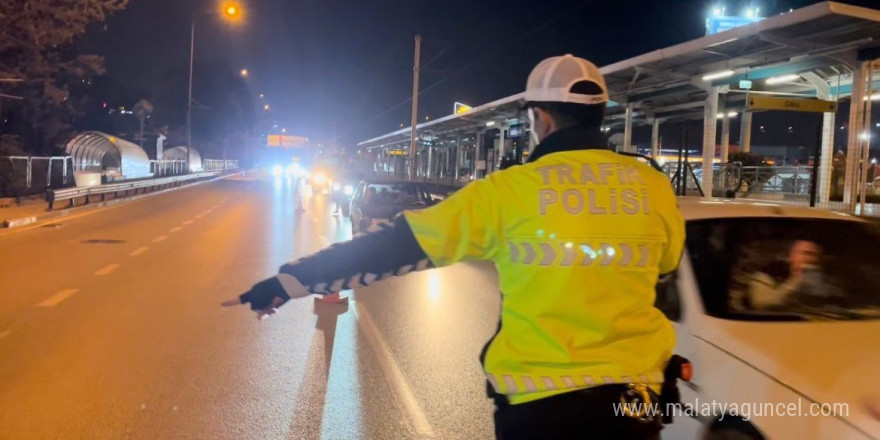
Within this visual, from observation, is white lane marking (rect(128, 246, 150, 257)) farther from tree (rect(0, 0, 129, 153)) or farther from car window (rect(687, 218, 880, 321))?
tree (rect(0, 0, 129, 153))

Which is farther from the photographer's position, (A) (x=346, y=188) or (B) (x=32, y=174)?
(B) (x=32, y=174)

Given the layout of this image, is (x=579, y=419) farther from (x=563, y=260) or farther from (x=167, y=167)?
(x=167, y=167)

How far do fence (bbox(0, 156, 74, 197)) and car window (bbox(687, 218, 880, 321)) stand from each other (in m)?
31.1

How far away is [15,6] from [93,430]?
30232 millimetres

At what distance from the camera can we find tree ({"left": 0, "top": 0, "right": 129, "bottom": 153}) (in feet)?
98.8

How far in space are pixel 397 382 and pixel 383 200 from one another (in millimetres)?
12849

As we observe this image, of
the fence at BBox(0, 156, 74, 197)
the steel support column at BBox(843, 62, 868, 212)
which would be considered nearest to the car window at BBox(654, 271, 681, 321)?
the steel support column at BBox(843, 62, 868, 212)

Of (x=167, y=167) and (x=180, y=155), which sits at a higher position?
(x=180, y=155)

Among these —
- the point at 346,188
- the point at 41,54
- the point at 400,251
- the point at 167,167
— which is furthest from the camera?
the point at 167,167

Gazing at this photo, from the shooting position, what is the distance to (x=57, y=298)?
10.1 metres

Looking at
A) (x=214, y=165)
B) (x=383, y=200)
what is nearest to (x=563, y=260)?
(x=383, y=200)

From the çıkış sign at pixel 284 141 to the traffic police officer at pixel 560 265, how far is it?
8666 cm

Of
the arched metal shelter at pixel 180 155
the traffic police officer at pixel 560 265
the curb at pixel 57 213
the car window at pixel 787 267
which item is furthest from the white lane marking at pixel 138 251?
the arched metal shelter at pixel 180 155

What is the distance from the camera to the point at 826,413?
2928mm
